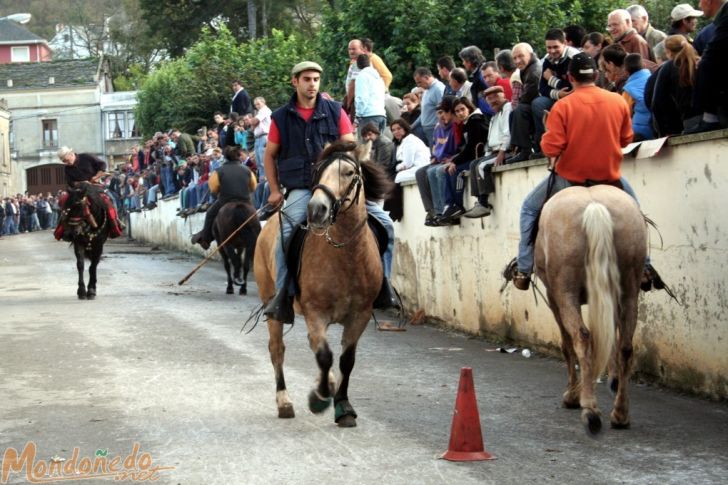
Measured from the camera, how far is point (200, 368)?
12.5m

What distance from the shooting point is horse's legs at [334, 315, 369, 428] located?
9219 mm

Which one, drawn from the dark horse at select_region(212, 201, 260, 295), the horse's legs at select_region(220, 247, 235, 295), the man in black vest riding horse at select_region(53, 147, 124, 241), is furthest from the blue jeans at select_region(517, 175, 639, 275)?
the man in black vest riding horse at select_region(53, 147, 124, 241)

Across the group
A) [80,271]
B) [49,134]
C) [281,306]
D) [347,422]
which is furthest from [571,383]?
[49,134]

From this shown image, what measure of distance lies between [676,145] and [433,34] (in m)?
17.6

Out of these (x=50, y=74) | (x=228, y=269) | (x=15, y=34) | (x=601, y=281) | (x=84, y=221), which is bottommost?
(x=228, y=269)

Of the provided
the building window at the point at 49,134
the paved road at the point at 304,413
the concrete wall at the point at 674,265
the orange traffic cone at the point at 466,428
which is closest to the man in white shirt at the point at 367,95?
the paved road at the point at 304,413

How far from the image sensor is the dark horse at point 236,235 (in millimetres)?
22359

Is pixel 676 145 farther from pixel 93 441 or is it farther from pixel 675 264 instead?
pixel 93 441

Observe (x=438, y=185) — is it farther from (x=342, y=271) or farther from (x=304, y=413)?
(x=342, y=271)

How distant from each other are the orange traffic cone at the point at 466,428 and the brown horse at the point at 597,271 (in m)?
0.91

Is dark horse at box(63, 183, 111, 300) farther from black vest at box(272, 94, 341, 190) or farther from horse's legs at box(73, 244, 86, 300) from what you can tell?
black vest at box(272, 94, 341, 190)

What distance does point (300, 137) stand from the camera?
10.3 metres

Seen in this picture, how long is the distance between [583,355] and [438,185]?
7.48 meters

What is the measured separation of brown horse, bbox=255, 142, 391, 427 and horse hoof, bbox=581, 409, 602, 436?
1.78 metres
